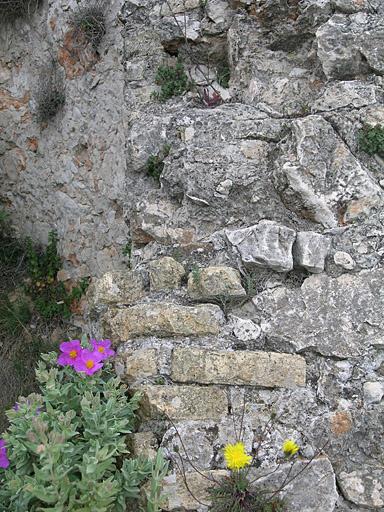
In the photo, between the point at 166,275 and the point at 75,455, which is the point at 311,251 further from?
the point at 75,455

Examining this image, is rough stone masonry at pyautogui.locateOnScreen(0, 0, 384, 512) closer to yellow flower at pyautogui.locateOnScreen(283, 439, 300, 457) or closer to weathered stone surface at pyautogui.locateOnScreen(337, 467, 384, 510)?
weathered stone surface at pyautogui.locateOnScreen(337, 467, 384, 510)

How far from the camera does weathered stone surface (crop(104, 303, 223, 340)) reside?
7.77ft

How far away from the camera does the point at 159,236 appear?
270cm

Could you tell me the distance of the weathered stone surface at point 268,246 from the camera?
241cm

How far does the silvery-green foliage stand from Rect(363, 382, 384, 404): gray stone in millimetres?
782

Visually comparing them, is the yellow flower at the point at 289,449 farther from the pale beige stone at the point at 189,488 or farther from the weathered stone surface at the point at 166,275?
the weathered stone surface at the point at 166,275

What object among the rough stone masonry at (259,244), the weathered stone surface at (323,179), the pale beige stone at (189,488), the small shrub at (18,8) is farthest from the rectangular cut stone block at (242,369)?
the small shrub at (18,8)

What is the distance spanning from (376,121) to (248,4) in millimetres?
904

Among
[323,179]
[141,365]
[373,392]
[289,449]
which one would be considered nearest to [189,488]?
[289,449]

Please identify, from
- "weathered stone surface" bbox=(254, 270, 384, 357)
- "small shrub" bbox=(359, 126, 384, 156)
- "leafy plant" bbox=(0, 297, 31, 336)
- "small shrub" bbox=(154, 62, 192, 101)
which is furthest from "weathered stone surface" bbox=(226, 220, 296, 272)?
"leafy plant" bbox=(0, 297, 31, 336)

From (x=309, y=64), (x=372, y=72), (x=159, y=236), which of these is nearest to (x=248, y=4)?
(x=309, y=64)

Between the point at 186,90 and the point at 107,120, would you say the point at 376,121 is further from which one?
the point at 107,120

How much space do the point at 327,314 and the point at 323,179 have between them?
58 centimetres

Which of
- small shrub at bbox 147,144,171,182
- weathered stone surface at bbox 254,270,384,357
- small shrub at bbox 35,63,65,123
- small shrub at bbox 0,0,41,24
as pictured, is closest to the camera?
weathered stone surface at bbox 254,270,384,357
